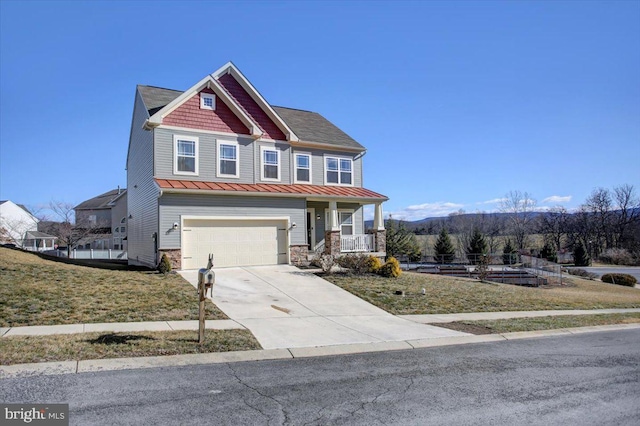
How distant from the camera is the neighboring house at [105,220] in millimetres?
38319

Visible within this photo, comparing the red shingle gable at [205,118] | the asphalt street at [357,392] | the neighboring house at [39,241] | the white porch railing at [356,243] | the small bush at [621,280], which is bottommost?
the small bush at [621,280]

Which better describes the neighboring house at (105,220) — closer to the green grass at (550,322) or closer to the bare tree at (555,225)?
the green grass at (550,322)

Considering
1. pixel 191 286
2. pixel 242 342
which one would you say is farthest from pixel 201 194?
pixel 242 342

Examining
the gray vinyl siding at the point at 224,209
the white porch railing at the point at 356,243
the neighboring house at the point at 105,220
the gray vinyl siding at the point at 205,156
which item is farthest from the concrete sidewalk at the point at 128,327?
the neighboring house at the point at 105,220

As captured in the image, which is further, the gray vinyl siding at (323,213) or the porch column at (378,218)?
the gray vinyl siding at (323,213)

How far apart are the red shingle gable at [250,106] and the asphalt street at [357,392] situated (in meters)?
16.8

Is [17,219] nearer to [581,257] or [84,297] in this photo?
[84,297]

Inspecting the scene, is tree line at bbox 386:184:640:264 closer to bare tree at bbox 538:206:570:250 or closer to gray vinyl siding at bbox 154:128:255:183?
bare tree at bbox 538:206:570:250

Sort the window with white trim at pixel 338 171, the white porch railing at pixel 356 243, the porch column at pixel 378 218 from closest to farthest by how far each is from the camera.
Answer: the white porch railing at pixel 356 243
the porch column at pixel 378 218
the window with white trim at pixel 338 171

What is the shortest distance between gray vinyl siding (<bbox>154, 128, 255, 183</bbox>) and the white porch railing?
603 centimetres

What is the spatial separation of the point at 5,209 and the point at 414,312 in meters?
68.9

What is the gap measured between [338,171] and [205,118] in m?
8.40

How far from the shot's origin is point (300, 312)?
12.5m

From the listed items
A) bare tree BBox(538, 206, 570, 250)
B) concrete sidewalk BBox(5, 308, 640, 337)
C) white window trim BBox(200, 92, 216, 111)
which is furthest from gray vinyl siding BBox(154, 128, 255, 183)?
bare tree BBox(538, 206, 570, 250)
